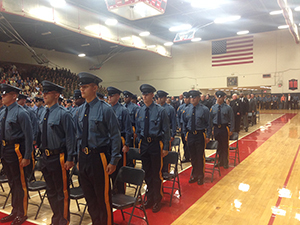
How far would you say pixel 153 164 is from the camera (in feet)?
12.7

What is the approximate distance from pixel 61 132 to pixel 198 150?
298 cm

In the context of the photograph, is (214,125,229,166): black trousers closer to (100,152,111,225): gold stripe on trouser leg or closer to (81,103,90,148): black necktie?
(100,152,111,225): gold stripe on trouser leg

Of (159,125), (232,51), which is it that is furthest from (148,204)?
(232,51)

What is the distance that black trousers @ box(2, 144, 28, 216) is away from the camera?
349 cm

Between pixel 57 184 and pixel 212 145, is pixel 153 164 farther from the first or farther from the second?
pixel 212 145

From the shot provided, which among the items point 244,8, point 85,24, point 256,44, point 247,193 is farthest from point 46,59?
point 247,193

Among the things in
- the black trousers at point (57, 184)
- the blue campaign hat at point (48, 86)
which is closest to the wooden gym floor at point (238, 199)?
the black trousers at point (57, 184)

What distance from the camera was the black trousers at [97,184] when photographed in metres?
2.79

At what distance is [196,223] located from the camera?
11.4 ft

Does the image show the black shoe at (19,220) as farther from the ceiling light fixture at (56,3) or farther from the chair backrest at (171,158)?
the ceiling light fixture at (56,3)

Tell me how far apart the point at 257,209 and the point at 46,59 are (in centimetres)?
2433

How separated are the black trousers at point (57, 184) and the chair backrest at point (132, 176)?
75 centimetres

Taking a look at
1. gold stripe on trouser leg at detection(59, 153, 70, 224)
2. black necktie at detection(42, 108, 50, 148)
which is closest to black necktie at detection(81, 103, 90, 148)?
gold stripe on trouser leg at detection(59, 153, 70, 224)

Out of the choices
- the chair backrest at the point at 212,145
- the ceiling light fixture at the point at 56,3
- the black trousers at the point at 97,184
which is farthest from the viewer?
the ceiling light fixture at the point at 56,3
